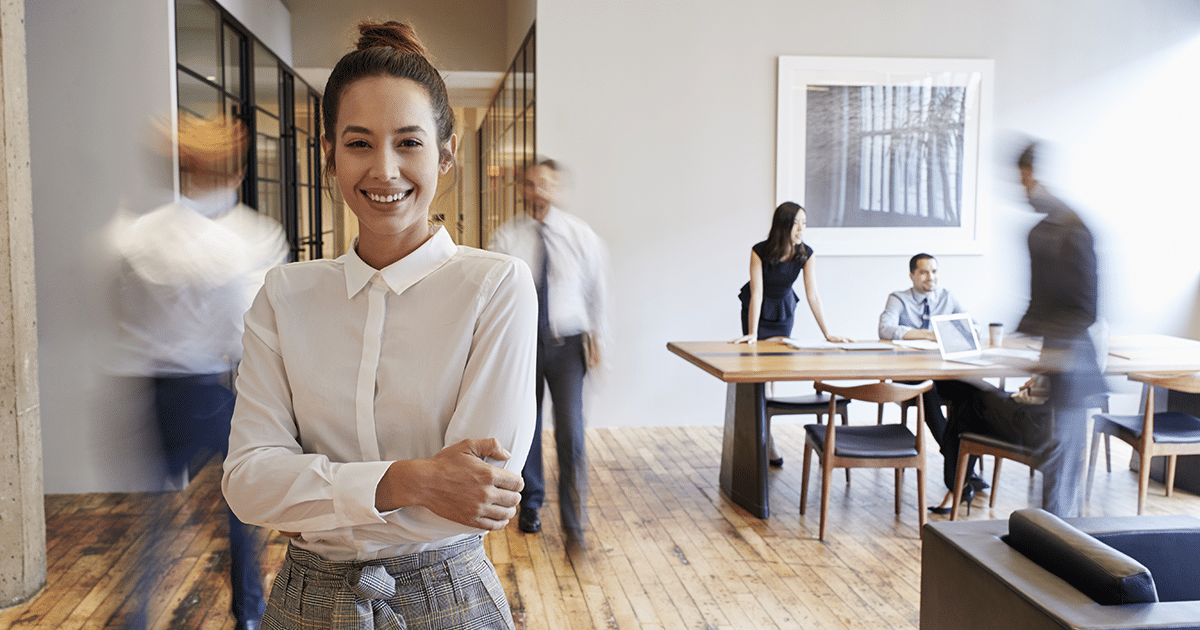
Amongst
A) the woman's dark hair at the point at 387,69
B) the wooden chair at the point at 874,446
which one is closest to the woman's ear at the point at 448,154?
the woman's dark hair at the point at 387,69

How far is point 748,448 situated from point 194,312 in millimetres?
2716

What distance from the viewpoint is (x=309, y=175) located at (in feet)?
30.0

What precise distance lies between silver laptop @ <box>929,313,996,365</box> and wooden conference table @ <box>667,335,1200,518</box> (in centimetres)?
8

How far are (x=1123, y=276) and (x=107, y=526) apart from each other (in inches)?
290

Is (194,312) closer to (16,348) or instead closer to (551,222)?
(16,348)

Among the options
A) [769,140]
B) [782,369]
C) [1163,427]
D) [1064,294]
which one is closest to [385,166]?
[782,369]

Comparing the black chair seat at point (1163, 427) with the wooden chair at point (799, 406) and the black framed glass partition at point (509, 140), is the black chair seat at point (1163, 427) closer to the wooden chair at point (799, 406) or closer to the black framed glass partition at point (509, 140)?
the wooden chair at point (799, 406)

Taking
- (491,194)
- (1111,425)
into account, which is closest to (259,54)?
(491,194)

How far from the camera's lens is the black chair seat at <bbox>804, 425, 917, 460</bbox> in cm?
382

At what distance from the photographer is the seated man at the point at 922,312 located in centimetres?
492

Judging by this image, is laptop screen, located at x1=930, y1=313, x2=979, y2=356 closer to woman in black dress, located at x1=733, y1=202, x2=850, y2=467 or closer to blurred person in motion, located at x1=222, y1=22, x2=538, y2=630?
woman in black dress, located at x1=733, y1=202, x2=850, y2=467

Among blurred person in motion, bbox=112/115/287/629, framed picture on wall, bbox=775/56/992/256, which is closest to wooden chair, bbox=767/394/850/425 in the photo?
framed picture on wall, bbox=775/56/992/256

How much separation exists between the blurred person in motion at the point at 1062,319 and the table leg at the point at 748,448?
49.4 inches

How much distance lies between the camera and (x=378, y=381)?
103 cm
